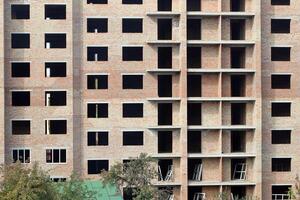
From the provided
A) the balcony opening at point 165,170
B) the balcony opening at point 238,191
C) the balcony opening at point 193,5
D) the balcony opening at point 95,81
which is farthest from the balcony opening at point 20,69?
→ the balcony opening at point 238,191

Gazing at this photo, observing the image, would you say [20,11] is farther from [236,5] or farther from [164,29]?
[236,5]

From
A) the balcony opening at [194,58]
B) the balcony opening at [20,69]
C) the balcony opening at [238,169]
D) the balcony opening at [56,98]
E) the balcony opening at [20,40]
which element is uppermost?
the balcony opening at [20,40]

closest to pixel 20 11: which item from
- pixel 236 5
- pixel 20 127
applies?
pixel 20 127

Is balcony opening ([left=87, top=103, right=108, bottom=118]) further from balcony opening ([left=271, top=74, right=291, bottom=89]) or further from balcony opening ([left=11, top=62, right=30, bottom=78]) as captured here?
balcony opening ([left=271, top=74, right=291, bottom=89])

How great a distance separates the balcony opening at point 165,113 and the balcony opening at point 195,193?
3.92 metres

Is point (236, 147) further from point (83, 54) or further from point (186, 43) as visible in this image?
point (83, 54)

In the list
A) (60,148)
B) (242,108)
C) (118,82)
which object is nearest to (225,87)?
(242,108)

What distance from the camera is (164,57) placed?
134ft

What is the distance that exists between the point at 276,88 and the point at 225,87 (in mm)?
2923

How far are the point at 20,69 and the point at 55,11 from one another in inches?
143

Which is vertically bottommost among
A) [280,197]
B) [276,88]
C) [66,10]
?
[280,197]

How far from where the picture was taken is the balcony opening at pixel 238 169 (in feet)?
137

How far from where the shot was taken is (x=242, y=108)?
137ft

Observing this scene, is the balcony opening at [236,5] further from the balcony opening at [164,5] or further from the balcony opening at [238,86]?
the balcony opening at [238,86]
